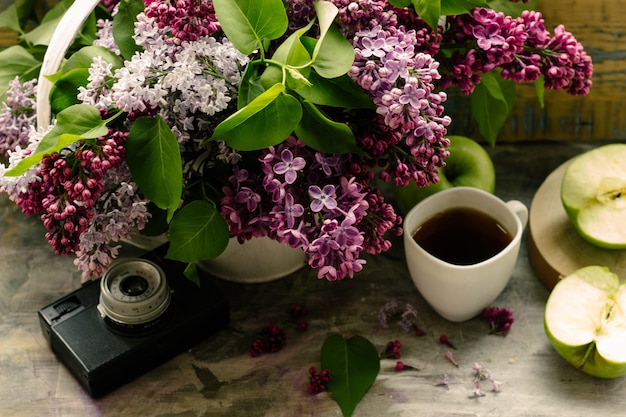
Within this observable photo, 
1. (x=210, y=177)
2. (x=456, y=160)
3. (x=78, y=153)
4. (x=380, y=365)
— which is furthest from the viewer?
(x=456, y=160)

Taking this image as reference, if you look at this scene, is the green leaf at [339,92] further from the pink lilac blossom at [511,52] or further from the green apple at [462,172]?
the green apple at [462,172]

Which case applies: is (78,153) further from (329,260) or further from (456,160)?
(456,160)

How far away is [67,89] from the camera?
2.55ft

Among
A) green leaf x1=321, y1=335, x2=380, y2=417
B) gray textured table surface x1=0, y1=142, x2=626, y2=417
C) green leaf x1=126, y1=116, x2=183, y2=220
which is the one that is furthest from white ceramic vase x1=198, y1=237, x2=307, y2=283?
green leaf x1=126, y1=116, x2=183, y2=220

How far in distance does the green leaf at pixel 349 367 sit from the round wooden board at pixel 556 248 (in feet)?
0.77

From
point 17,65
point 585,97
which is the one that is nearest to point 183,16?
point 17,65

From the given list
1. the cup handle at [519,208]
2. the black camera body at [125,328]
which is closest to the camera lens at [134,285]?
the black camera body at [125,328]

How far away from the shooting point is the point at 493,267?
879mm

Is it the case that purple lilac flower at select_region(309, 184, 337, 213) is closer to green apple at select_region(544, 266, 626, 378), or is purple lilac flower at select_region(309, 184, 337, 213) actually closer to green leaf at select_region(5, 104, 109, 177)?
green leaf at select_region(5, 104, 109, 177)

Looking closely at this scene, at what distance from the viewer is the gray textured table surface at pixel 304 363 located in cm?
88

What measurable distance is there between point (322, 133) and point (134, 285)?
299 mm

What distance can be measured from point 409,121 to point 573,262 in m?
0.37

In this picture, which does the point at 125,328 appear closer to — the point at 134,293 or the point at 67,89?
the point at 134,293

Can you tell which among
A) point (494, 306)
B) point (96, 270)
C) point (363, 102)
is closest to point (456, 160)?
point (494, 306)
